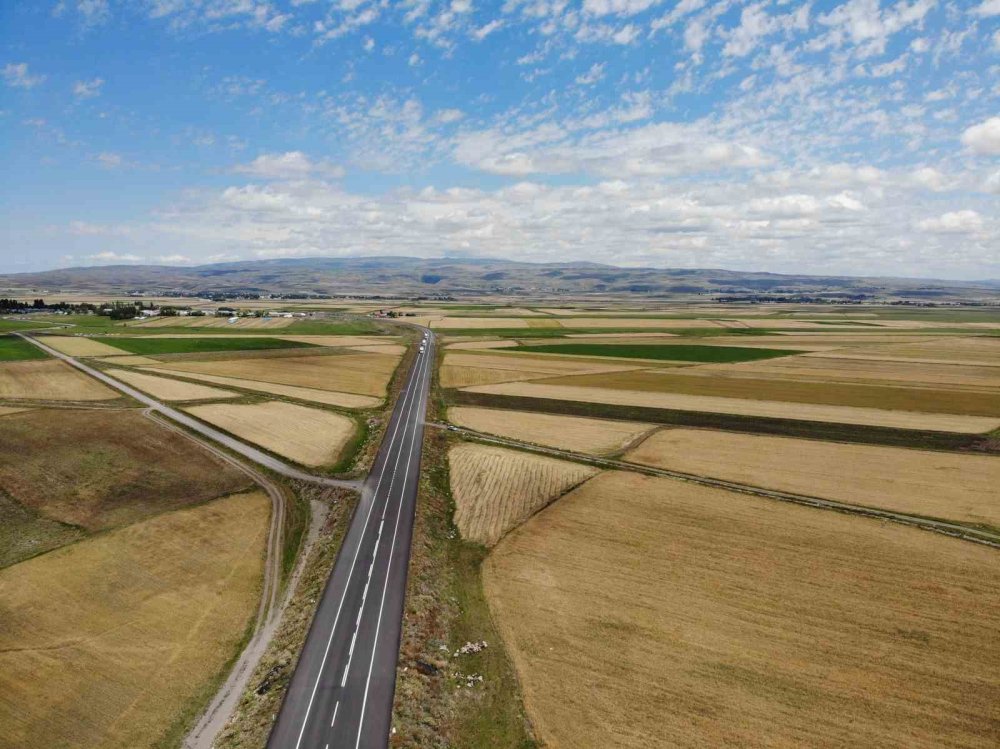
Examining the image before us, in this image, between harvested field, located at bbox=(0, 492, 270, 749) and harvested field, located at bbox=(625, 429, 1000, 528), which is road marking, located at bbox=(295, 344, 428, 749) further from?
harvested field, located at bbox=(625, 429, 1000, 528)

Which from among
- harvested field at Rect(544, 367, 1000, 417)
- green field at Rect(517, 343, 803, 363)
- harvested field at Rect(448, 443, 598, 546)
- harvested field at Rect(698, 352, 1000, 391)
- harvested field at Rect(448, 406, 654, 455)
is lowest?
harvested field at Rect(448, 443, 598, 546)

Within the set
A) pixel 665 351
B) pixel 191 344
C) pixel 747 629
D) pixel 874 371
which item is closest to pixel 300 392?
pixel 191 344

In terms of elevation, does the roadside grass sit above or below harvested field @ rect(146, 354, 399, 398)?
below

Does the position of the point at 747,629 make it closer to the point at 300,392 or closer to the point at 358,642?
the point at 358,642

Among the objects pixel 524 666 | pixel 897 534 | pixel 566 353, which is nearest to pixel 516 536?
pixel 524 666

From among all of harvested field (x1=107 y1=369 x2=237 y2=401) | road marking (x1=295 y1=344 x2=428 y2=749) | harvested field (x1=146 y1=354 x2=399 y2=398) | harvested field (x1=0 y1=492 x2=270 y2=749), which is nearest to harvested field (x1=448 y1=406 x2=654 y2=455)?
road marking (x1=295 y1=344 x2=428 y2=749)

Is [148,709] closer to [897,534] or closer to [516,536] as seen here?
[516,536]
